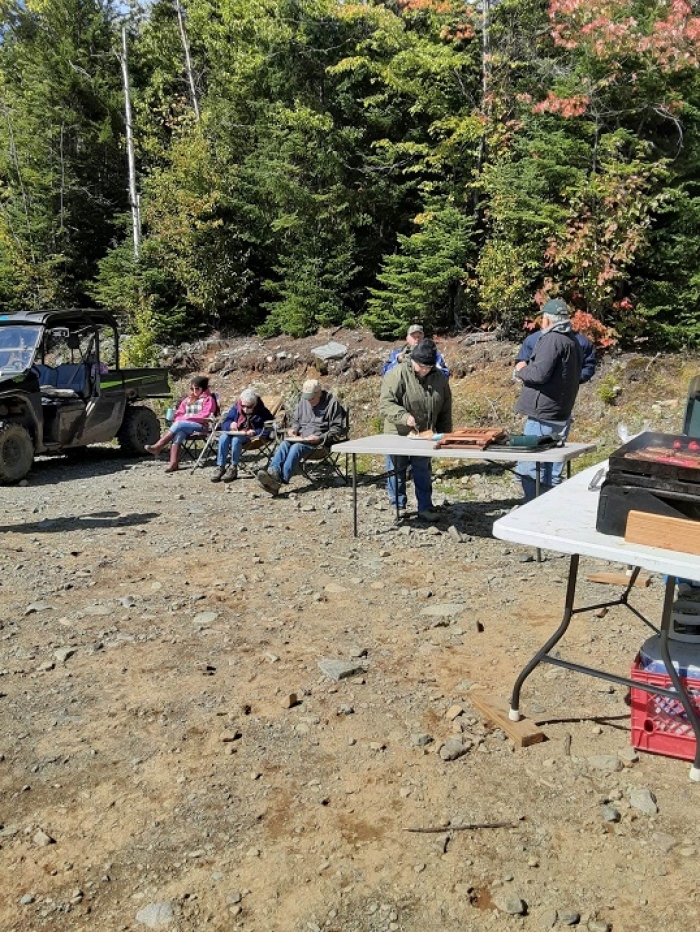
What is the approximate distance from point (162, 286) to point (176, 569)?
14.0m

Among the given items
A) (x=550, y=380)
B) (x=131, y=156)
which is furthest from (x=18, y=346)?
(x=131, y=156)

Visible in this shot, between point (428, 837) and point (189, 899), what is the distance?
2.70 feet

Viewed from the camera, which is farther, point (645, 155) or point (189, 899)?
point (645, 155)

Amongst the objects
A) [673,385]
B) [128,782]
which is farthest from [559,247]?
[128,782]

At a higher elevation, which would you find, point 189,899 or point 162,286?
point 162,286

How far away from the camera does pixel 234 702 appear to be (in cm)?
346

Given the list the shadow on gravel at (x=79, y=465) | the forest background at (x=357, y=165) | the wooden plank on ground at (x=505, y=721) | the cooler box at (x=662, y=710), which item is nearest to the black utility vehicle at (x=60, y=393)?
the shadow on gravel at (x=79, y=465)

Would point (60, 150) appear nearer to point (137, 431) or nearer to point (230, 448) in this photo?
point (137, 431)

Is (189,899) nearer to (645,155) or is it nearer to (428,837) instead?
(428,837)

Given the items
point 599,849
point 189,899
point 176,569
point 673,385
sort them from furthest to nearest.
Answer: point 673,385 < point 176,569 < point 599,849 < point 189,899

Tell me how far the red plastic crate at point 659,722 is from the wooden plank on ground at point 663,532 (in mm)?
737

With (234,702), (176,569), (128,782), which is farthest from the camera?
(176,569)

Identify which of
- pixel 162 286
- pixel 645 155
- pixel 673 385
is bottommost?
pixel 673 385

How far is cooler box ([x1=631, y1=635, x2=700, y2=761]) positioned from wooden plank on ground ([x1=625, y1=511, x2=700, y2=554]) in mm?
722
